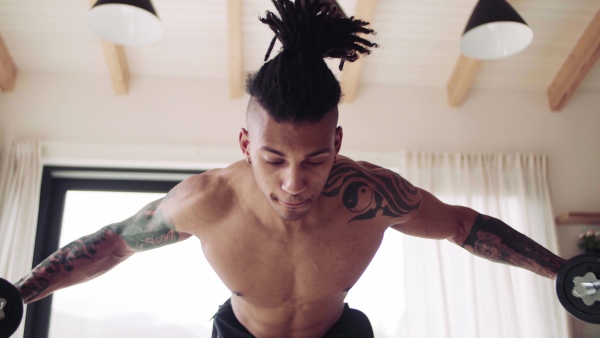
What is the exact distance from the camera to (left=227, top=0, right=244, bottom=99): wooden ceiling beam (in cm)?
345

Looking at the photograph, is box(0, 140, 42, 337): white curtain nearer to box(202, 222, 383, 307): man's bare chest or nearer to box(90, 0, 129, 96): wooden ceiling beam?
box(90, 0, 129, 96): wooden ceiling beam

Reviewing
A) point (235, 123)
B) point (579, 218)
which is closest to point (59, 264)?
point (235, 123)

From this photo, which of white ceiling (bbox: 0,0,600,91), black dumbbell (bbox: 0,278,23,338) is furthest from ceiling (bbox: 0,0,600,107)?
black dumbbell (bbox: 0,278,23,338)

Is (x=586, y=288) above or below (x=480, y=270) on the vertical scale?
above

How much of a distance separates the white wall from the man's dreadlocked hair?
8.25 feet

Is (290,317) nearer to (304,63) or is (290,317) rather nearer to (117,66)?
(304,63)

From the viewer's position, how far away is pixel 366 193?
155cm

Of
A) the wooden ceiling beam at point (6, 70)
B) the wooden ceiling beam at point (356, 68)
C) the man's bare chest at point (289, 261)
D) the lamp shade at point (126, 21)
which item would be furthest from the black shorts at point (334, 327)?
the wooden ceiling beam at point (6, 70)

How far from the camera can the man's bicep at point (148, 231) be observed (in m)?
1.54

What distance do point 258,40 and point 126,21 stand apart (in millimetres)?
1171

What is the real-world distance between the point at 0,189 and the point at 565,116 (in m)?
3.64

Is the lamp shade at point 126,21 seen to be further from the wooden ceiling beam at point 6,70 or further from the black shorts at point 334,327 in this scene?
the black shorts at point 334,327

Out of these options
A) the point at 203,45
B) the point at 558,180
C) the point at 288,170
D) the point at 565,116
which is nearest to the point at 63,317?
the point at 203,45

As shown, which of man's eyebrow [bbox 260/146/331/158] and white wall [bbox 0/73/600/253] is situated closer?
man's eyebrow [bbox 260/146/331/158]
